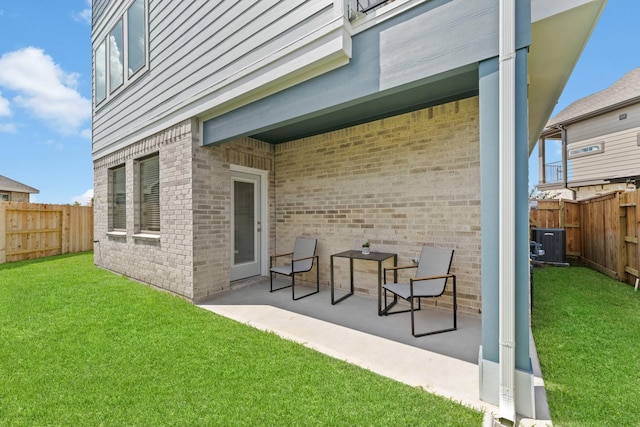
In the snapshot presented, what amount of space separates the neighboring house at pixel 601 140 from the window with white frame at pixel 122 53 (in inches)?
535

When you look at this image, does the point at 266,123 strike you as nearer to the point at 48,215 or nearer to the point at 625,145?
the point at 48,215

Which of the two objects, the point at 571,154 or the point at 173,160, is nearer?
the point at 173,160

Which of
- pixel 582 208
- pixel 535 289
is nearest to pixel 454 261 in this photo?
pixel 535 289

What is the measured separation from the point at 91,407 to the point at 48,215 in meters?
10.8

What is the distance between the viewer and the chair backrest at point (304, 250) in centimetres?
A: 505

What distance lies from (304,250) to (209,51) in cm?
362

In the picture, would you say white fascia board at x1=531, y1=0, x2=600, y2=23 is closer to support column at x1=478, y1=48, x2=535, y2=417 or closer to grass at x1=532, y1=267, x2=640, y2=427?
support column at x1=478, y1=48, x2=535, y2=417

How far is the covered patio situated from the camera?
2.35 meters

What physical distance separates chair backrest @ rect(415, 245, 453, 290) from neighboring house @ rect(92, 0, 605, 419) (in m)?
0.29

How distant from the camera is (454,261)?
3.88 m

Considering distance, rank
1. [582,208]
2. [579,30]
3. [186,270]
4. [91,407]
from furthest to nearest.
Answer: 1. [582,208]
2. [186,270]
3. [579,30]
4. [91,407]

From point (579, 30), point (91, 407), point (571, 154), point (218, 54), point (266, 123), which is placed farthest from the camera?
point (571, 154)

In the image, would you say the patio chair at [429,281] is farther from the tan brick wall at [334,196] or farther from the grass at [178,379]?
the grass at [178,379]

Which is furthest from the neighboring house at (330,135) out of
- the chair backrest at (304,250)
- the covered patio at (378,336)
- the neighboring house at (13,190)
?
the neighboring house at (13,190)
